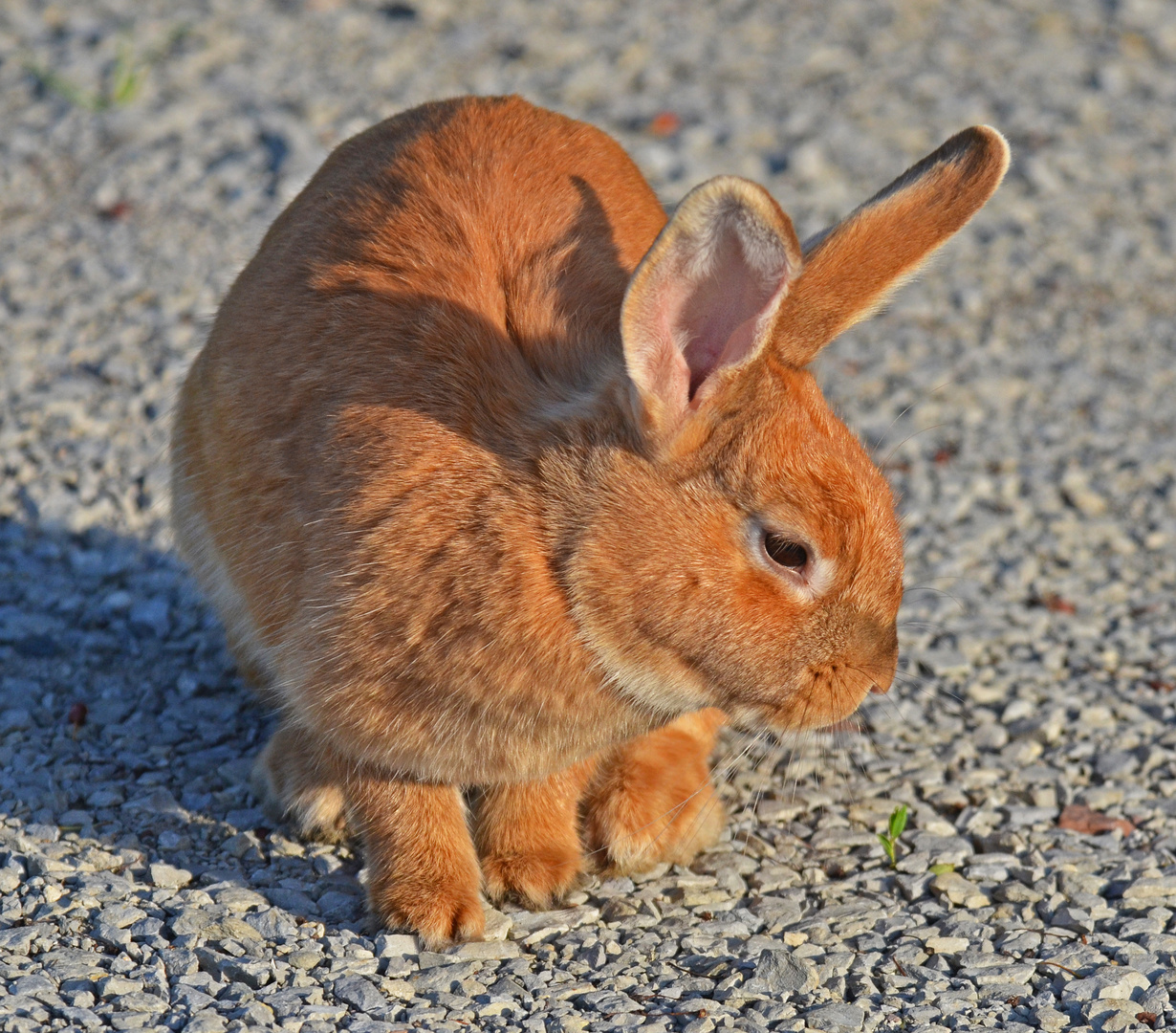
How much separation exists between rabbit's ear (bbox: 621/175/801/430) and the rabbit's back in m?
0.21

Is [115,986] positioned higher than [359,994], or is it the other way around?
[359,994]

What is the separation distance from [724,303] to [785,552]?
624mm

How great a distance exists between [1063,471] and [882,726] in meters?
2.13

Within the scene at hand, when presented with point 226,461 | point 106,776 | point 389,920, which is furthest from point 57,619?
point 389,920

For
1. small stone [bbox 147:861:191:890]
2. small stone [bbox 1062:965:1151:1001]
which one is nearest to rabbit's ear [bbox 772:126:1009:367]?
small stone [bbox 1062:965:1151:1001]

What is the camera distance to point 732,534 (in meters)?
3.85

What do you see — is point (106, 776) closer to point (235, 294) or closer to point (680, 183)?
point (235, 294)

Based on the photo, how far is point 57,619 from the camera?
577 cm

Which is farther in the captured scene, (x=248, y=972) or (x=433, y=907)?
(x=433, y=907)

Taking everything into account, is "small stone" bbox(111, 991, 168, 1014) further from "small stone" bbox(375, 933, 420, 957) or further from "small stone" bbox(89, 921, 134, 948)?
"small stone" bbox(375, 933, 420, 957)

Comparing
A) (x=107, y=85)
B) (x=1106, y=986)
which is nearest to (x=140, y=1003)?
(x=1106, y=986)

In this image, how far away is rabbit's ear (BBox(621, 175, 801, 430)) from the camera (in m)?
3.56

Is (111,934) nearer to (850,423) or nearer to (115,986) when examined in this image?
(115,986)

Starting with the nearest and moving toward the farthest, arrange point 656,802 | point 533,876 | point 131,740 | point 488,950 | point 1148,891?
point 488,950 < point 533,876 < point 1148,891 < point 656,802 < point 131,740
